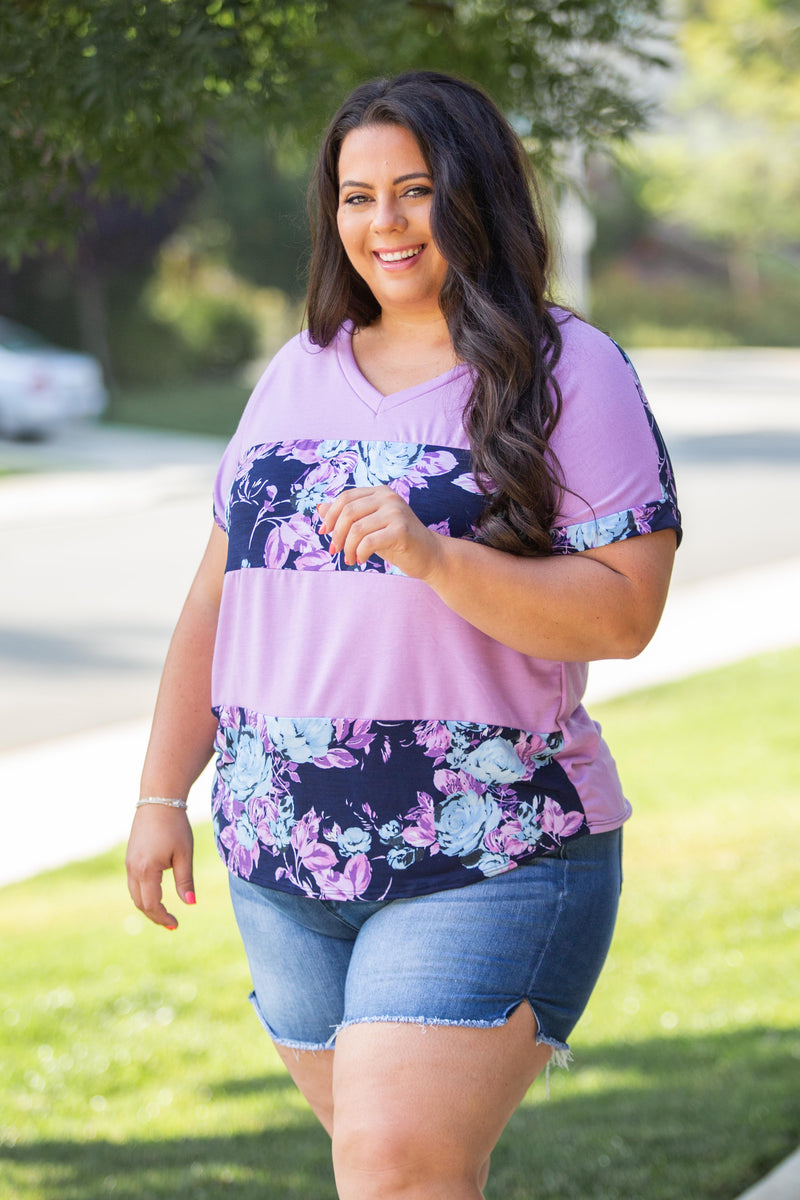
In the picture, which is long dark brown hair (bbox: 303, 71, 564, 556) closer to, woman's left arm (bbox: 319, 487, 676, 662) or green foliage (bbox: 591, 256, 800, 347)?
woman's left arm (bbox: 319, 487, 676, 662)

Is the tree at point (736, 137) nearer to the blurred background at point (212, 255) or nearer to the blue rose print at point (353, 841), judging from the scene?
the blurred background at point (212, 255)

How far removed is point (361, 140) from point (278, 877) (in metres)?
0.98

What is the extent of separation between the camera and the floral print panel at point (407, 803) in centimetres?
178

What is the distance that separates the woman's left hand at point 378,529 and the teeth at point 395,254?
0.44 meters

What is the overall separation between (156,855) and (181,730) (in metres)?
0.18

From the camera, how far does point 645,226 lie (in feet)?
142

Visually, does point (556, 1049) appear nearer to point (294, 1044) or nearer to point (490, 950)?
point (490, 950)

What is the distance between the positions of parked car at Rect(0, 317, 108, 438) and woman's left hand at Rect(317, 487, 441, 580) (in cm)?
1782

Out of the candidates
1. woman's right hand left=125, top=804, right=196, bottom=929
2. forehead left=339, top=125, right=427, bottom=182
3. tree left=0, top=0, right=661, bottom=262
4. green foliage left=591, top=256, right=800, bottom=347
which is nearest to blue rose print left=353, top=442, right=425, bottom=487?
forehead left=339, top=125, right=427, bottom=182

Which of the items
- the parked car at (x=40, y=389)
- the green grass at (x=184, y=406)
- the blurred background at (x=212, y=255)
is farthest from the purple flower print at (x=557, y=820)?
the green grass at (x=184, y=406)

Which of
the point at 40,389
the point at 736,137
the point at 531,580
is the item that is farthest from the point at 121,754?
the point at 736,137

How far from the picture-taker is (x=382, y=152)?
192 centimetres

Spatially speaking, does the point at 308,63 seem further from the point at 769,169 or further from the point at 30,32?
the point at 769,169

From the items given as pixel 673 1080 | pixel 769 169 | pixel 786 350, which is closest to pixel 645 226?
pixel 786 350
